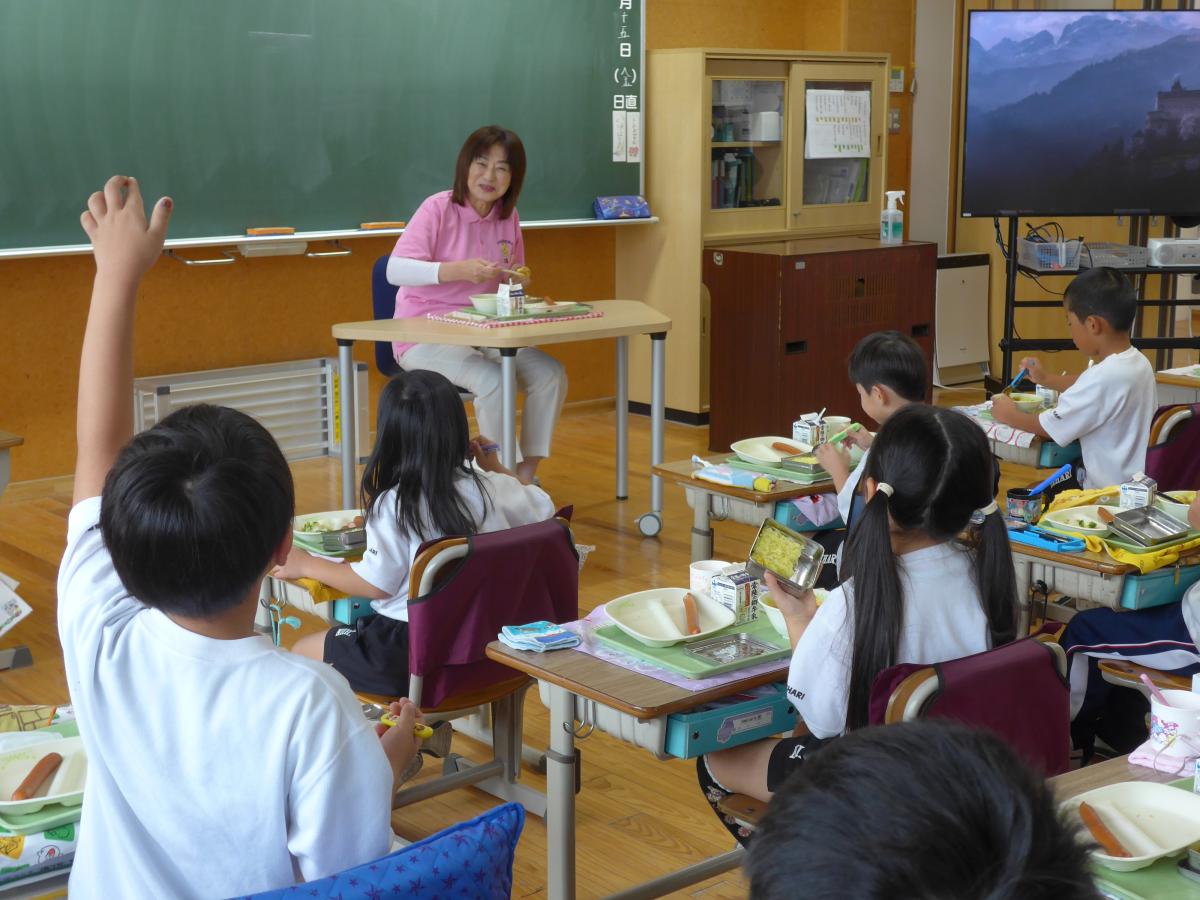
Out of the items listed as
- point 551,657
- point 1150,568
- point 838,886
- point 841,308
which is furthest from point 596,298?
point 838,886

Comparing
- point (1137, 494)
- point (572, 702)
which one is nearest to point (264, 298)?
point (1137, 494)

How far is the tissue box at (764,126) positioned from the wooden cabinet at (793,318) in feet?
2.42

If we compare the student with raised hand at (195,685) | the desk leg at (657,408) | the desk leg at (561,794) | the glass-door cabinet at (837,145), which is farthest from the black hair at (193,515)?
the glass-door cabinet at (837,145)

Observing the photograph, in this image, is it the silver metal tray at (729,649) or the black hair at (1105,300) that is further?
the black hair at (1105,300)

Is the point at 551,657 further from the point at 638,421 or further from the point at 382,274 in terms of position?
the point at 638,421

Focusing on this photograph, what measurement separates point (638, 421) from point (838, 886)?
6671 millimetres

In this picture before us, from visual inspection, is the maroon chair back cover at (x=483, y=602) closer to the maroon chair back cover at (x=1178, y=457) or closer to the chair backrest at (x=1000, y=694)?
the chair backrest at (x=1000, y=694)

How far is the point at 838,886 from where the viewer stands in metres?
0.68

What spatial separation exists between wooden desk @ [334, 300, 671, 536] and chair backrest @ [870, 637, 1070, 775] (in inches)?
115

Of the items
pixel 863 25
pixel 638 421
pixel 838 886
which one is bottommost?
pixel 638 421

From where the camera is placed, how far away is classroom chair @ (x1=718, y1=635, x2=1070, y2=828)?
1.91 meters

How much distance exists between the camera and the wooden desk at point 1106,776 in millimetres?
1812

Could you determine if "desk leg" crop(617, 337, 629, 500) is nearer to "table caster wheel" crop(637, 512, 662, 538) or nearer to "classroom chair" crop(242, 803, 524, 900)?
"table caster wheel" crop(637, 512, 662, 538)

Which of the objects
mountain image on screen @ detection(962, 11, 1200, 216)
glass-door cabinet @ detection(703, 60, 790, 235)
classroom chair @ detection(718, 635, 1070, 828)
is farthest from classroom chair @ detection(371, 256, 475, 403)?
classroom chair @ detection(718, 635, 1070, 828)
